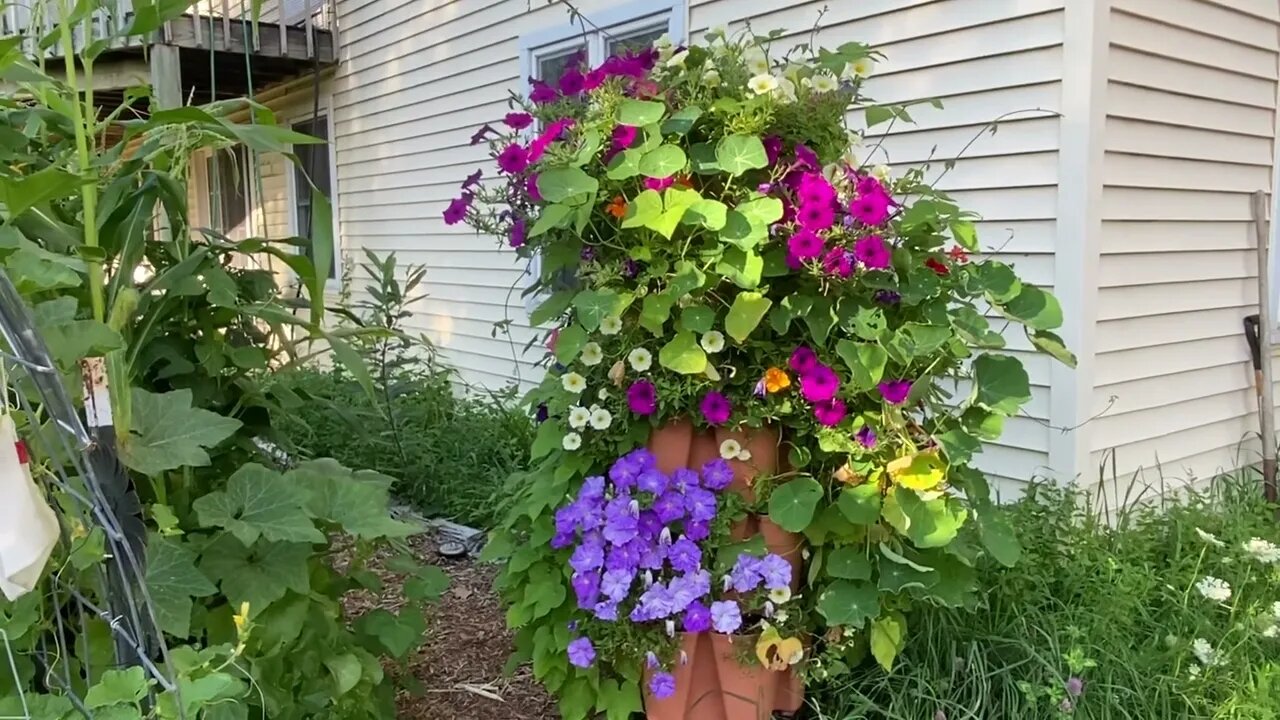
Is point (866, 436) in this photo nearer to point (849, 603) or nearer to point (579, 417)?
point (849, 603)

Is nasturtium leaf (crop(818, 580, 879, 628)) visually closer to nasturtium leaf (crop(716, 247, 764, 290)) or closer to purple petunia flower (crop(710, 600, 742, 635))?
purple petunia flower (crop(710, 600, 742, 635))

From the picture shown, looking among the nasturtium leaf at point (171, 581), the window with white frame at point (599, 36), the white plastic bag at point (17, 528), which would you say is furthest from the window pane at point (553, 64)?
the white plastic bag at point (17, 528)

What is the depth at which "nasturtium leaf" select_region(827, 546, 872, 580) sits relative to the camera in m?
1.79

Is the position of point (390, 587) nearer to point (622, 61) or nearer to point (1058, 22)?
point (622, 61)

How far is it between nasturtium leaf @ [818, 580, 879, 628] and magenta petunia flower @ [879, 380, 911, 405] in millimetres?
379

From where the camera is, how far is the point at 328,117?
760 cm

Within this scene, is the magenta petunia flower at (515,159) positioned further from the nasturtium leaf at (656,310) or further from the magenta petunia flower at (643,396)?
the magenta petunia flower at (643,396)

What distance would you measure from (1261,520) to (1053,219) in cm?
119

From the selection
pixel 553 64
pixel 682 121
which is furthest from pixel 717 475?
pixel 553 64

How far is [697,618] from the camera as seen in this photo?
5.93ft

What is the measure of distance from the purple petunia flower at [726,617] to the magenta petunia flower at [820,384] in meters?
0.45

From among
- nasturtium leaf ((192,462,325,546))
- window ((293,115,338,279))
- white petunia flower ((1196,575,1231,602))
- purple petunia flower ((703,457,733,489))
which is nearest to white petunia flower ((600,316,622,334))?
purple petunia flower ((703,457,733,489))

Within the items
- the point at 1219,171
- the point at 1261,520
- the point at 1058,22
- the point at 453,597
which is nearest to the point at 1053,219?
the point at 1058,22

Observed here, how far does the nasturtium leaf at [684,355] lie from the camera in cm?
Answer: 180
